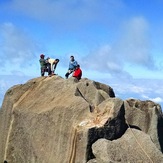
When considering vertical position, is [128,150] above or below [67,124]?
below

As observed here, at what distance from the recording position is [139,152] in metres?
17.3

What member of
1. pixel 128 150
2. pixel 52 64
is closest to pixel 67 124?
pixel 128 150

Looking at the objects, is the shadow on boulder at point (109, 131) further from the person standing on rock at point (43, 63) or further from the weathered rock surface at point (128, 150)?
the person standing on rock at point (43, 63)

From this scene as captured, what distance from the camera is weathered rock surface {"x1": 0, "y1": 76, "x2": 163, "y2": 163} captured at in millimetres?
17219

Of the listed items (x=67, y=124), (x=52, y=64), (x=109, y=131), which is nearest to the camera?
(x=109, y=131)

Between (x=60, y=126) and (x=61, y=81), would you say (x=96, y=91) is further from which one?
(x=60, y=126)

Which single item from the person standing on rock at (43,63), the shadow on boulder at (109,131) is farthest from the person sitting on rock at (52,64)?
the shadow on boulder at (109,131)

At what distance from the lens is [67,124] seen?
18.0 metres

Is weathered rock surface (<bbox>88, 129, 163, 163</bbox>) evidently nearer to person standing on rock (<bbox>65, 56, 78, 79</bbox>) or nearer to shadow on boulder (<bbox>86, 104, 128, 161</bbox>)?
shadow on boulder (<bbox>86, 104, 128, 161</bbox>)

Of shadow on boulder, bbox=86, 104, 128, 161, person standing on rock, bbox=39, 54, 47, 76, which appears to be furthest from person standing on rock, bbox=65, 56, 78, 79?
shadow on boulder, bbox=86, 104, 128, 161

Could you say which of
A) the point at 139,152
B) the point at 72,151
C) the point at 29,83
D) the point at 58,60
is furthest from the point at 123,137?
the point at 58,60

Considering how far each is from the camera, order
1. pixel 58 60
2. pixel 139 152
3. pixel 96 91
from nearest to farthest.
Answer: pixel 139 152
pixel 96 91
pixel 58 60

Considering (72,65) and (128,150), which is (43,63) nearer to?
(72,65)

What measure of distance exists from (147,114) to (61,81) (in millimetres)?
4828
